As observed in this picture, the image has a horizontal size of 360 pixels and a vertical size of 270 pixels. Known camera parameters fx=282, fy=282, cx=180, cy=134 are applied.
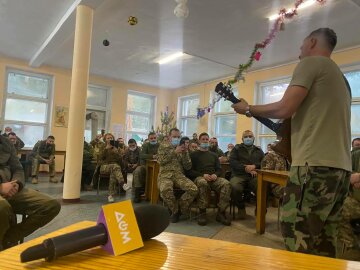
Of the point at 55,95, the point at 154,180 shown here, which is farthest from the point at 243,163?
the point at 55,95

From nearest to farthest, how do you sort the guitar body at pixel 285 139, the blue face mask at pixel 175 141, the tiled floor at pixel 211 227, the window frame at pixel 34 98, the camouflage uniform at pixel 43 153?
the guitar body at pixel 285 139 → the tiled floor at pixel 211 227 → the blue face mask at pixel 175 141 → the camouflage uniform at pixel 43 153 → the window frame at pixel 34 98

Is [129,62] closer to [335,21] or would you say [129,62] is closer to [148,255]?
[335,21]

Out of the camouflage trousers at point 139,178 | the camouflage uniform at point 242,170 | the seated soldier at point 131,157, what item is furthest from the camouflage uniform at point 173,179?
the seated soldier at point 131,157

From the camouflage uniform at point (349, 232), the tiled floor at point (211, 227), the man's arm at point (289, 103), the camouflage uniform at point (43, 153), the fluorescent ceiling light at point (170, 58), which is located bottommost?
the tiled floor at point (211, 227)

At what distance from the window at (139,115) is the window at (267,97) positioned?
400cm

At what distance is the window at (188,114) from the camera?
31.5ft

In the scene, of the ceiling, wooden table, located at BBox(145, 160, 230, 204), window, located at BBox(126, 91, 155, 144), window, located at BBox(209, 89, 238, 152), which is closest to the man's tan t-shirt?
wooden table, located at BBox(145, 160, 230, 204)

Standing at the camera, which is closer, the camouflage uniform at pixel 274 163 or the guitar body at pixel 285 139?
the guitar body at pixel 285 139

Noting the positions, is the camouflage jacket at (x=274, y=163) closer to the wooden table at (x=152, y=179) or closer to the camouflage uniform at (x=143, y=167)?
the wooden table at (x=152, y=179)

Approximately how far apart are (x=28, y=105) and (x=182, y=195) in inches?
253

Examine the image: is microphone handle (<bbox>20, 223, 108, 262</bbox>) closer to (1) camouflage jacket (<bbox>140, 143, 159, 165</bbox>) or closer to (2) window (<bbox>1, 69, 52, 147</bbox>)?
(1) camouflage jacket (<bbox>140, 143, 159, 165</bbox>)

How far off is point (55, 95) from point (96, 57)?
204cm

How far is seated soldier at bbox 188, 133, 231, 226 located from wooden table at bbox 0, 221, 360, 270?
9.43ft

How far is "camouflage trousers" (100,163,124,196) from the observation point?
459 cm
